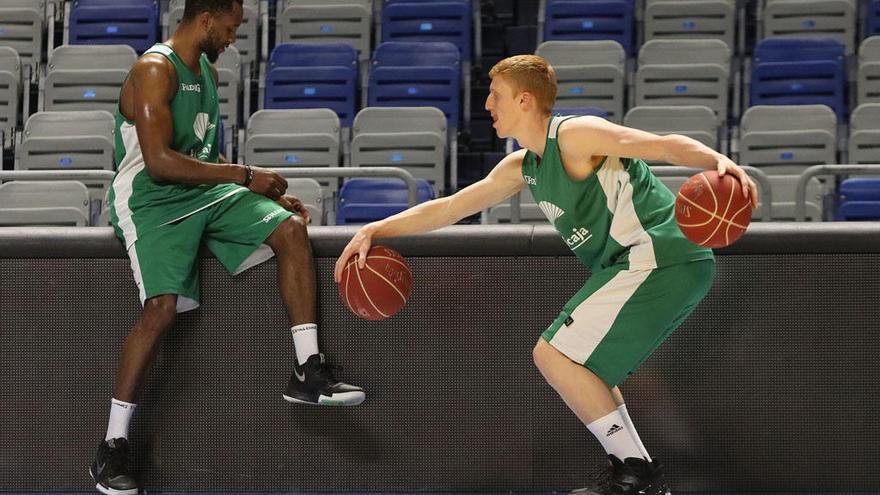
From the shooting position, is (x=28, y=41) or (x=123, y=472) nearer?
(x=123, y=472)

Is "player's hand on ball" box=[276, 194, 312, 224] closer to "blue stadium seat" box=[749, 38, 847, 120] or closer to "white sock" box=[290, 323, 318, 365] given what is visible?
"white sock" box=[290, 323, 318, 365]

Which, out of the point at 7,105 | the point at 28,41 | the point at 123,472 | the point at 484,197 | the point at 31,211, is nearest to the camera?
the point at 484,197

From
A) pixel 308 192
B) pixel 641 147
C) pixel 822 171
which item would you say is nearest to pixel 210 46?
pixel 641 147

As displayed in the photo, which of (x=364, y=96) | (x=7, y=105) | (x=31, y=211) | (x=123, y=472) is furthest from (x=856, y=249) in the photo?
(x=7, y=105)

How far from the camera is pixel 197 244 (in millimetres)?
4242

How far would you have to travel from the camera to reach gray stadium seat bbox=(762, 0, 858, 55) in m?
9.19

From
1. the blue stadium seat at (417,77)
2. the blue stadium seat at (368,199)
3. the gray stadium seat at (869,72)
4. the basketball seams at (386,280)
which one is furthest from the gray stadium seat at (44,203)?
the gray stadium seat at (869,72)

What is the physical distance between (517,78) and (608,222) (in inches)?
21.3

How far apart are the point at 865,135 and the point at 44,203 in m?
5.29

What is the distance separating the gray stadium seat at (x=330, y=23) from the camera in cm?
950

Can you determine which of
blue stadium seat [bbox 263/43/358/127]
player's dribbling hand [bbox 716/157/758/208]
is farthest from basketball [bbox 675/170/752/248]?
blue stadium seat [bbox 263/43/358/127]

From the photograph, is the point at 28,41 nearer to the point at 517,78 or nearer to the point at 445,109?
the point at 445,109

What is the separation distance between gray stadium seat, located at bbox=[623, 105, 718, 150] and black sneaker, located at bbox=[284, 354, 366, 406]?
4203 mm

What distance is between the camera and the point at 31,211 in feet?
22.8
